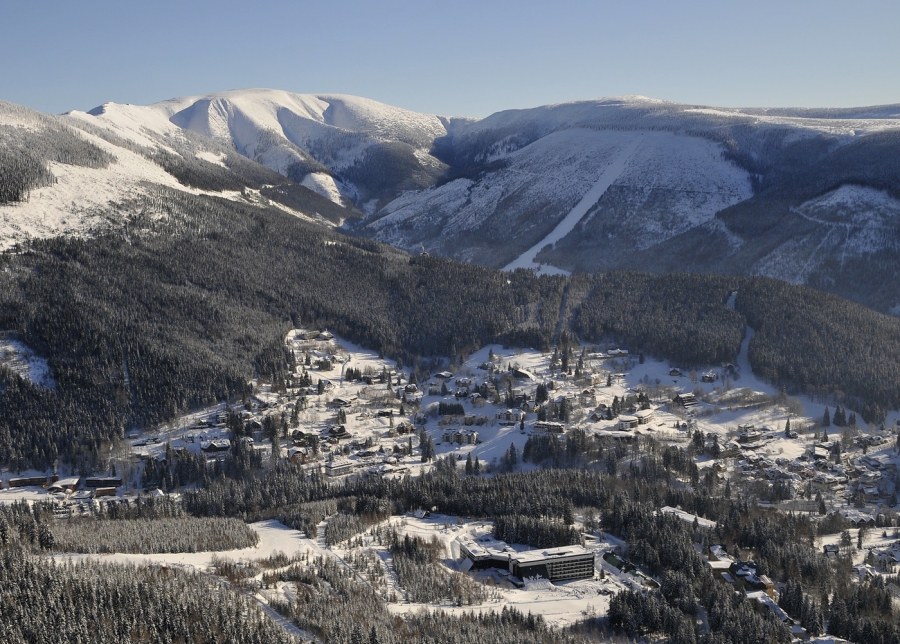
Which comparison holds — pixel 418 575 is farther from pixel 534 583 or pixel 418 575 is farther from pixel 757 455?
pixel 757 455

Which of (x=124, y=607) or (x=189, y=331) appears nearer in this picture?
(x=124, y=607)

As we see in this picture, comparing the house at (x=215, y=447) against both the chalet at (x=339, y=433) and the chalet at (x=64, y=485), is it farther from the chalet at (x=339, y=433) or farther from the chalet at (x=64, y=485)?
the chalet at (x=64, y=485)

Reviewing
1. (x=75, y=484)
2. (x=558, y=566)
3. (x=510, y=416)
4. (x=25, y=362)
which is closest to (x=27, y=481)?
(x=75, y=484)

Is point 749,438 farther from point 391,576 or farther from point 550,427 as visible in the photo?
point 391,576

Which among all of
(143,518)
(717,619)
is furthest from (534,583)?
(143,518)

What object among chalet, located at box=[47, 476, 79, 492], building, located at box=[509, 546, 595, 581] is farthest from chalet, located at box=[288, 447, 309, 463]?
building, located at box=[509, 546, 595, 581]

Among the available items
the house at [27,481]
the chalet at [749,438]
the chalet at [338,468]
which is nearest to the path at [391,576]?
the chalet at [338,468]
